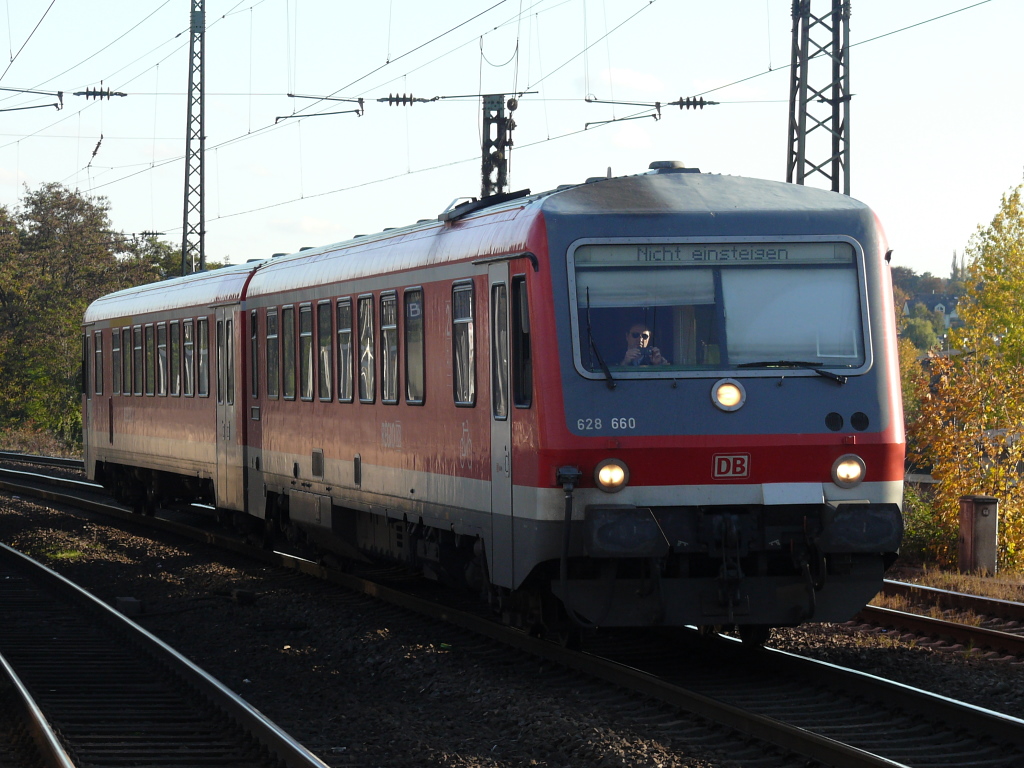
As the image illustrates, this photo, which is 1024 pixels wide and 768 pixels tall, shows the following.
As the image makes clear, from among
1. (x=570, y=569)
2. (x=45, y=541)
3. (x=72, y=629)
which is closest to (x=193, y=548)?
(x=45, y=541)

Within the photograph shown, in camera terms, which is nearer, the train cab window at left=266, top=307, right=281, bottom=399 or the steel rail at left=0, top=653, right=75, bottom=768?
the steel rail at left=0, top=653, right=75, bottom=768

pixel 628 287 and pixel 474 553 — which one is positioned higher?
pixel 628 287

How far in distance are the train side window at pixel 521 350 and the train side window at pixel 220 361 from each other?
8.33 meters

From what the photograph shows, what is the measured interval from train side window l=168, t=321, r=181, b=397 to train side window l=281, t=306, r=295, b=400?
4.66m

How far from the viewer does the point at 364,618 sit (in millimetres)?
12094

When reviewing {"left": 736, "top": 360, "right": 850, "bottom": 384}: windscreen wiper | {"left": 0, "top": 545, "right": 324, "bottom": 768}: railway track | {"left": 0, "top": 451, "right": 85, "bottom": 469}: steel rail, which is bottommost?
{"left": 0, "top": 545, "right": 324, "bottom": 768}: railway track

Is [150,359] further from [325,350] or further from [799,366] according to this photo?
[799,366]

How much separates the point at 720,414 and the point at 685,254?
3.34 feet

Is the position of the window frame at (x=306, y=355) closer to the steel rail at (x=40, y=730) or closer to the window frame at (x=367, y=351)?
the window frame at (x=367, y=351)

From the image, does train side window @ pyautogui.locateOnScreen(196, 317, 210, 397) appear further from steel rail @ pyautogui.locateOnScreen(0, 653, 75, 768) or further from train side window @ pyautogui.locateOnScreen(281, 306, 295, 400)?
steel rail @ pyautogui.locateOnScreen(0, 653, 75, 768)

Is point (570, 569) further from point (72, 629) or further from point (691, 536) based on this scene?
point (72, 629)

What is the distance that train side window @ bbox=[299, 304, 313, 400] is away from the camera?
13969 mm

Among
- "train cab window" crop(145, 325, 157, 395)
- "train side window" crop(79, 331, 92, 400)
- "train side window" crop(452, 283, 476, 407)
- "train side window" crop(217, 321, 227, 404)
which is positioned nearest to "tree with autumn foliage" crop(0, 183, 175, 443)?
"train side window" crop(79, 331, 92, 400)

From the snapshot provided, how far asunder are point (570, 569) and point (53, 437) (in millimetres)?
45536
